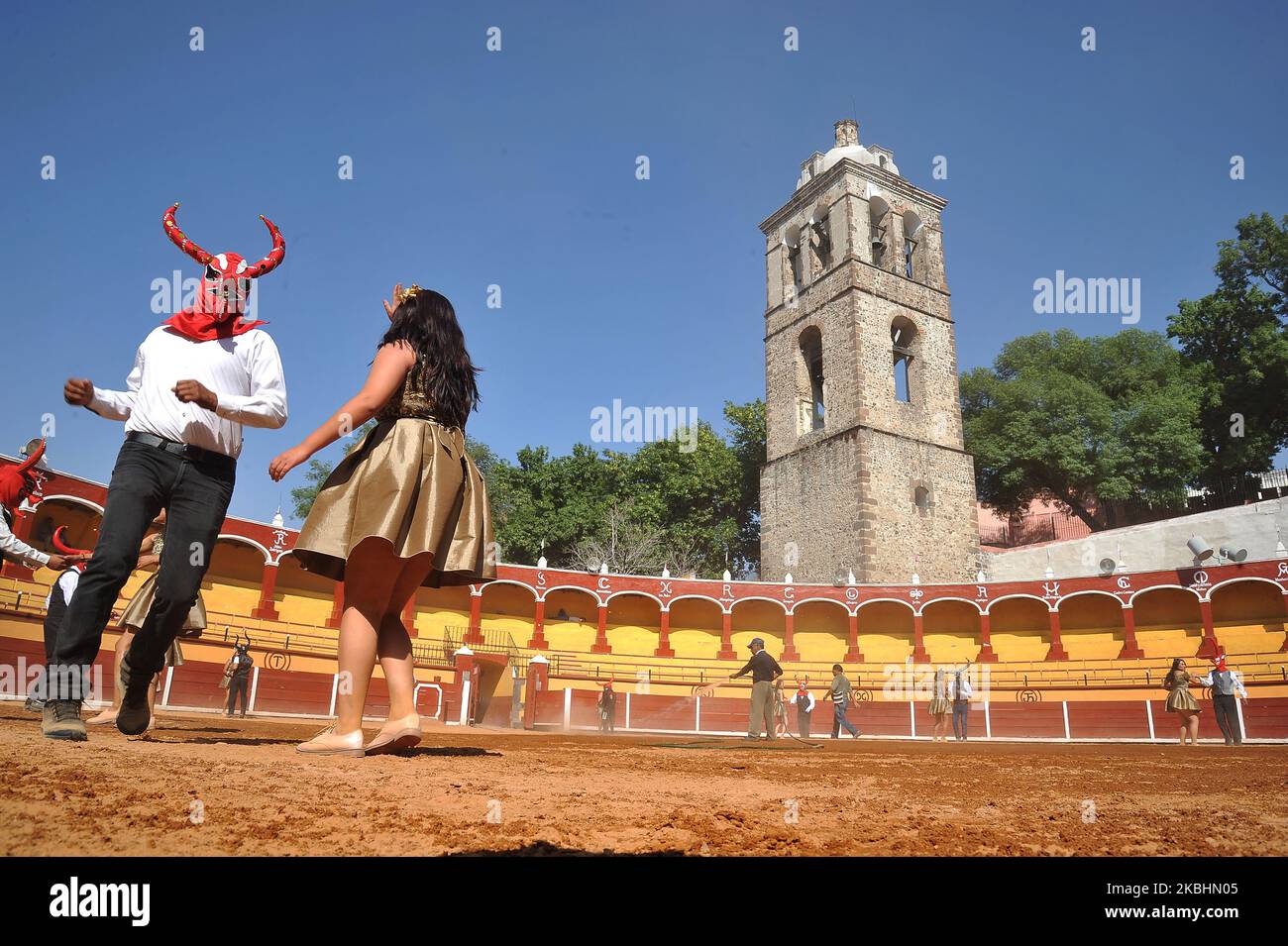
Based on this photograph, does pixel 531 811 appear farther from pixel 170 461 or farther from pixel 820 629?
pixel 820 629

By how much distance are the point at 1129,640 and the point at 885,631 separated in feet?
24.6

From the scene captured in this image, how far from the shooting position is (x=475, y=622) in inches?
1061

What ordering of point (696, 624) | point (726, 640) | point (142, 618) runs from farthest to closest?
point (696, 624)
point (726, 640)
point (142, 618)

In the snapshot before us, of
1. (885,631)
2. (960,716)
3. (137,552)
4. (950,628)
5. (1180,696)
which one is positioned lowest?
(960,716)

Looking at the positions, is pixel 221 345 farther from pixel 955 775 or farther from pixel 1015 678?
pixel 1015 678

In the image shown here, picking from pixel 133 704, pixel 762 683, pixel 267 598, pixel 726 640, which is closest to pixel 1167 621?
pixel 726 640

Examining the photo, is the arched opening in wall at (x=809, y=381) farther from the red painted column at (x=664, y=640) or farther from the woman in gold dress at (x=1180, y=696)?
the woman in gold dress at (x=1180, y=696)

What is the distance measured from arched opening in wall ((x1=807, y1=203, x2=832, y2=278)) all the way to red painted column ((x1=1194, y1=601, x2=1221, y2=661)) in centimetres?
1891

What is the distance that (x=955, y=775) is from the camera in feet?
12.1

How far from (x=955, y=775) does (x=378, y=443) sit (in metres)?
2.99

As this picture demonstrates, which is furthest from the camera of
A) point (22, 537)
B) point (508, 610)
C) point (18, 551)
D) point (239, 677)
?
point (508, 610)

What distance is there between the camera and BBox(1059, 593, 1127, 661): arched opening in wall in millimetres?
26266
